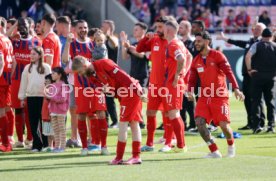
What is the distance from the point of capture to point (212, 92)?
15000mm

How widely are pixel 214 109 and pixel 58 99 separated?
9.33ft

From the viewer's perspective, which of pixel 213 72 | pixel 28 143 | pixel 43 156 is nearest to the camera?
pixel 213 72

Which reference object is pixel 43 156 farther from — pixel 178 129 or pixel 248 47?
pixel 248 47

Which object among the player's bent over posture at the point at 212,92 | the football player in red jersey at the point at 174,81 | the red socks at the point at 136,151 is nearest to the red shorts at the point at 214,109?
the player's bent over posture at the point at 212,92

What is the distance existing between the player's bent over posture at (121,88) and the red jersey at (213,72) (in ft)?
4.81

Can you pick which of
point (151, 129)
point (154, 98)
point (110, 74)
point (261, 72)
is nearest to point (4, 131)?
point (151, 129)

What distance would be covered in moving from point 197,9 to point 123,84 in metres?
24.0

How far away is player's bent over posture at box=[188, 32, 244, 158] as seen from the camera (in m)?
14.9

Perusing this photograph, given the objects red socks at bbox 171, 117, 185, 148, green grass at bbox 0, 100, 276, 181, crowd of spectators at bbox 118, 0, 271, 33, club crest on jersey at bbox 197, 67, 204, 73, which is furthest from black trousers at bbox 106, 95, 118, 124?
crowd of spectators at bbox 118, 0, 271, 33

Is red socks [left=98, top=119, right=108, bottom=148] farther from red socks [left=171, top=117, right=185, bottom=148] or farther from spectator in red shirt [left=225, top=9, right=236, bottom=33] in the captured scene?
spectator in red shirt [left=225, top=9, right=236, bottom=33]

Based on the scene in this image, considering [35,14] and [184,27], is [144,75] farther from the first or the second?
[35,14]

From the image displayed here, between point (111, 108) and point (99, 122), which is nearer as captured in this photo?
point (99, 122)

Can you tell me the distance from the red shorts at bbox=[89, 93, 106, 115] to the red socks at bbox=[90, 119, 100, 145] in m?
0.29

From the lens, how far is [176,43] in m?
15.7
